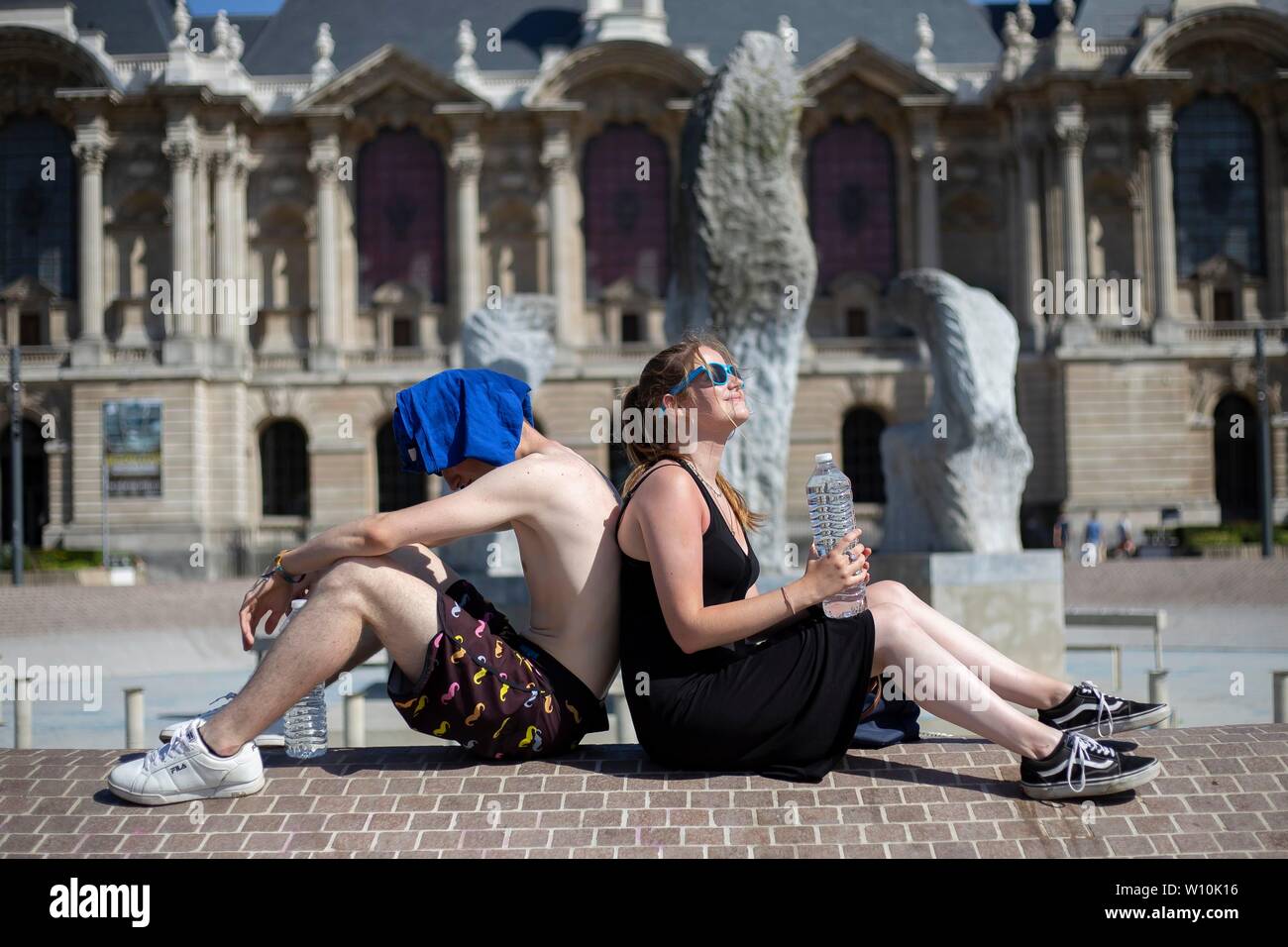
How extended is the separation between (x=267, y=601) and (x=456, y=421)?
0.85 meters

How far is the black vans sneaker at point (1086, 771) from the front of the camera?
13.3 ft

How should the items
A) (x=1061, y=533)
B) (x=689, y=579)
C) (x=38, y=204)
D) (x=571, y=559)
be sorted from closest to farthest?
(x=689, y=579), (x=571, y=559), (x=1061, y=533), (x=38, y=204)

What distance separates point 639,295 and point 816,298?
18.0ft

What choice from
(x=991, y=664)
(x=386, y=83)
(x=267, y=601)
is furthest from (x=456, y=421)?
(x=386, y=83)

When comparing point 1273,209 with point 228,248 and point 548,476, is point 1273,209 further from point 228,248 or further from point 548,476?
point 548,476

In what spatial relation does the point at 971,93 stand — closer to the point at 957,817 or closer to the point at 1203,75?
the point at 1203,75

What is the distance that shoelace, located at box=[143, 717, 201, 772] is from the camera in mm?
4285

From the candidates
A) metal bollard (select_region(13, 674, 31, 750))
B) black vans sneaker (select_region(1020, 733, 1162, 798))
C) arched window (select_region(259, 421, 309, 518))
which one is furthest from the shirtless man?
arched window (select_region(259, 421, 309, 518))

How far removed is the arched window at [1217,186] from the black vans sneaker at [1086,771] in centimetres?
4168

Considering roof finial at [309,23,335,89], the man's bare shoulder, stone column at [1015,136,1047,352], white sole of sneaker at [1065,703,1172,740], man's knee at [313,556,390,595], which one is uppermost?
roof finial at [309,23,335,89]

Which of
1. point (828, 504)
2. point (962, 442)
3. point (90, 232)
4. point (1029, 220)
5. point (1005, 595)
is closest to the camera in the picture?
point (828, 504)

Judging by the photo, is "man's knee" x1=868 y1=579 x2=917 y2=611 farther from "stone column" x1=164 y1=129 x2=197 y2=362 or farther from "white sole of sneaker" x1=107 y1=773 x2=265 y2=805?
"stone column" x1=164 y1=129 x2=197 y2=362

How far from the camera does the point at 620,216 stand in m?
43.3

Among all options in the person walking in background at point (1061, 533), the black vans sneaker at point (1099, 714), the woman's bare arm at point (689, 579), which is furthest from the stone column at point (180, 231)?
the black vans sneaker at point (1099, 714)
